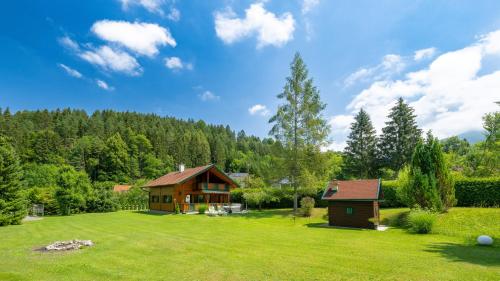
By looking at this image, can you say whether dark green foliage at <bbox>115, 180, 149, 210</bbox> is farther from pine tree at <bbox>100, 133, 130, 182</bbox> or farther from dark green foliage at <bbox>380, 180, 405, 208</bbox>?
dark green foliage at <bbox>380, 180, 405, 208</bbox>

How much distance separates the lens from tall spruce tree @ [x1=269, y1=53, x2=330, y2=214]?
30.4 m

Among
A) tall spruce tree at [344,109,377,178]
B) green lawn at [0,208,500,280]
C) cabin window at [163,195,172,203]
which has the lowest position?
green lawn at [0,208,500,280]

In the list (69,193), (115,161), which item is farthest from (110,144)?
(69,193)

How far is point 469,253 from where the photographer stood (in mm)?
11594

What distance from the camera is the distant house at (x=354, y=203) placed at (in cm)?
1991

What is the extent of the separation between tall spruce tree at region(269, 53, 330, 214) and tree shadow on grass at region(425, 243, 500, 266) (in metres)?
17.3

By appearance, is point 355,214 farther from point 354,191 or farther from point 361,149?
point 361,149

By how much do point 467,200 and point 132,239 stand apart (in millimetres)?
24870

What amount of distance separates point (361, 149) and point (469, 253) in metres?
35.7

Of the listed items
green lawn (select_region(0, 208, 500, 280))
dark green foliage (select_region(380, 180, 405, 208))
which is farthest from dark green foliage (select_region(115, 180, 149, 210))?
dark green foliage (select_region(380, 180, 405, 208))

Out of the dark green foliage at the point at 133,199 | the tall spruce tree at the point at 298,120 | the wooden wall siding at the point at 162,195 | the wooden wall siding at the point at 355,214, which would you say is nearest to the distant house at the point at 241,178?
the dark green foliage at the point at 133,199

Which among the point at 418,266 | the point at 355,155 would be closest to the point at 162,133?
the point at 355,155

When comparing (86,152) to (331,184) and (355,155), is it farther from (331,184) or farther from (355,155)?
(331,184)

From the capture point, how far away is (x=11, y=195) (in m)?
23.3
